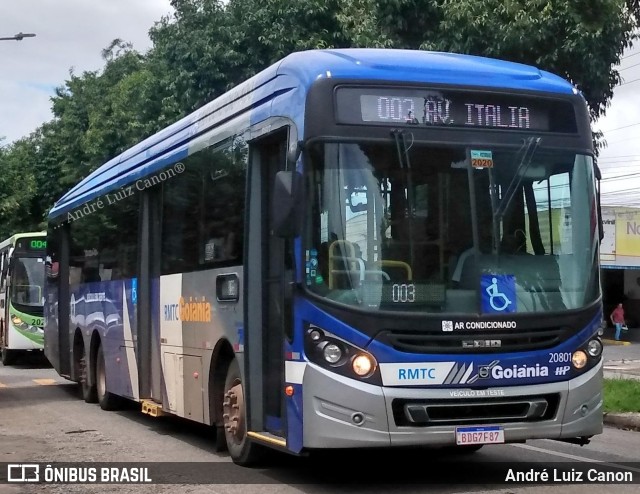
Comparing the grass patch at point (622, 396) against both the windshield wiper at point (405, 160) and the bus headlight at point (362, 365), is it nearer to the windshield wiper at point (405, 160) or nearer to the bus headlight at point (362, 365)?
the windshield wiper at point (405, 160)

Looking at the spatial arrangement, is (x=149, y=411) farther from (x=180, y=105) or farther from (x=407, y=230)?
(x=180, y=105)

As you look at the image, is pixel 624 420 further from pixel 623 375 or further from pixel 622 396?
pixel 623 375

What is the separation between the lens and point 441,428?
7.69 metres

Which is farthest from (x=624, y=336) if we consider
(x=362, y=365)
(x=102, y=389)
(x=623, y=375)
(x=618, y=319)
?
(x=362, y=365)

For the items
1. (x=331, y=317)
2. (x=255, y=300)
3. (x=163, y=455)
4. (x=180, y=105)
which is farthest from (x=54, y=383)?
(x=331, y=317)

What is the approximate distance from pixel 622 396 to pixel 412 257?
7773 mm

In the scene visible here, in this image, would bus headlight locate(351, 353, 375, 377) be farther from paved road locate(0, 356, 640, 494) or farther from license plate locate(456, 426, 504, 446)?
paved road locate(0, 356, 640, 494)

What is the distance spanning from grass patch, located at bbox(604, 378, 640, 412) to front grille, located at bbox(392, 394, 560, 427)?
239 inches

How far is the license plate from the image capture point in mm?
7703

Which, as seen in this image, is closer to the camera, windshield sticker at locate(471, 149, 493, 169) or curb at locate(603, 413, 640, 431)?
windshield sticker at locate(471, 149, 493, 169)

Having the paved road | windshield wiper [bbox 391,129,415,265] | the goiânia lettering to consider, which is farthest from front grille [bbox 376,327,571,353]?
the goiânia lettering

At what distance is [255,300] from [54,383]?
12.9 metres

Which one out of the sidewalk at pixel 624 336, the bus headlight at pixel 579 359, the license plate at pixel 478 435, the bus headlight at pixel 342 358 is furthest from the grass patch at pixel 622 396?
the sidewalk at pixel 624 336

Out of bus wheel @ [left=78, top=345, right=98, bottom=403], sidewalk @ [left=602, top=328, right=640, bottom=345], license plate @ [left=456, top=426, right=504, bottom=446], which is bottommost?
sidewalk @ [left=602, top=328, right=640, bottom=345]
